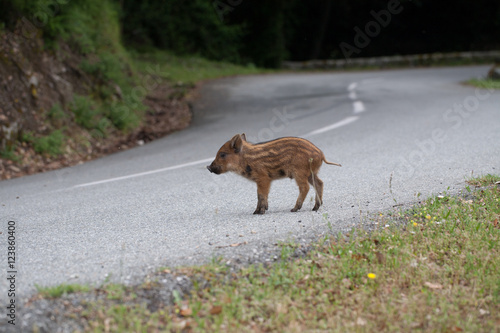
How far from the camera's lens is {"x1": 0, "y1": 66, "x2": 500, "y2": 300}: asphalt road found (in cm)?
514

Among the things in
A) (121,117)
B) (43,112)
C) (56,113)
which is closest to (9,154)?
(43,112)

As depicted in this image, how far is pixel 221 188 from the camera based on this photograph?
7.74 m

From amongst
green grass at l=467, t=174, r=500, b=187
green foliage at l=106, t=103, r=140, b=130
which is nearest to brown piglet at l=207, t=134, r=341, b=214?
green grass at l=467, t=174, r=500, b=187

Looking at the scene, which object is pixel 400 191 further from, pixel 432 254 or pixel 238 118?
pixel 238 118

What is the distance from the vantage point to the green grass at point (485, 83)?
16900 mm

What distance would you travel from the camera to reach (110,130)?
43.0ft

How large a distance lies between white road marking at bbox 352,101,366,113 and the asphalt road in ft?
0.15

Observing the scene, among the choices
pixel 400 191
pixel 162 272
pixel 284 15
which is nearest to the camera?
pixel 162 272

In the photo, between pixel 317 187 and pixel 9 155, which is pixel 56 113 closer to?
pixel 9 155

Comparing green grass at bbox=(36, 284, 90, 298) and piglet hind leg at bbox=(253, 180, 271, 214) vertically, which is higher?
piglet hind leg at bbox=(253, 180, 271, 214)

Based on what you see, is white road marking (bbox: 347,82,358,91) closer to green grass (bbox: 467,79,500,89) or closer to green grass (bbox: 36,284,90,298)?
green grass (bbox: 467,79,500,89)

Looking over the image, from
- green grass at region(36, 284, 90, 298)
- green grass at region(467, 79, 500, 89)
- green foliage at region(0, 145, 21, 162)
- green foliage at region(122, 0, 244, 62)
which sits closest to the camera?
green grass at region(36, 284, 90, 298)

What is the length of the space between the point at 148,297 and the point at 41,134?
8.21m

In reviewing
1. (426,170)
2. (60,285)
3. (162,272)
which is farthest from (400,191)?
(60,285)
